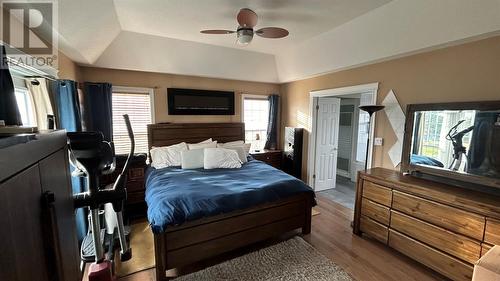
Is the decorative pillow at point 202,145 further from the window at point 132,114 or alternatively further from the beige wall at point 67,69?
the beige wall at point 67,69

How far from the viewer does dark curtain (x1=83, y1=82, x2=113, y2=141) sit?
347 centimetres

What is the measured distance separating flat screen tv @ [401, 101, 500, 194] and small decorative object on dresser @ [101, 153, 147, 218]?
3840 mm

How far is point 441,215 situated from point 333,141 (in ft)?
8.97

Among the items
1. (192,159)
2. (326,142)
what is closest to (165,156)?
(192,159)

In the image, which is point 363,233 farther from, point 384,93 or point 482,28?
point 482,28

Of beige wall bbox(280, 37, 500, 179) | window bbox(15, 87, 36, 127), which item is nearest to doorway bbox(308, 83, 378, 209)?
beige wall bbox(280, 37, 500, 179)

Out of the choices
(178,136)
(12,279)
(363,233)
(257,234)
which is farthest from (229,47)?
(12,279)

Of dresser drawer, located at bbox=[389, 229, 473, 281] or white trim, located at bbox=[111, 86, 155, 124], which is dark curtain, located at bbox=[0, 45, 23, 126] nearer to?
white trim, located at bbox=[111, 86, 155, 124]

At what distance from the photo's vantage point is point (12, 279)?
415 mm

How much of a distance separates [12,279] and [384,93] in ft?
12.2

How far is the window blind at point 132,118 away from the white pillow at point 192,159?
3.32ft

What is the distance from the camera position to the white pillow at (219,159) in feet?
11.6

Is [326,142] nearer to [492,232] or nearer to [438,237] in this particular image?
[438,237]

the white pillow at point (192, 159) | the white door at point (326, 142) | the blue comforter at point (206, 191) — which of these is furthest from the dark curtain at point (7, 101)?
the white door at point (326, 142)
